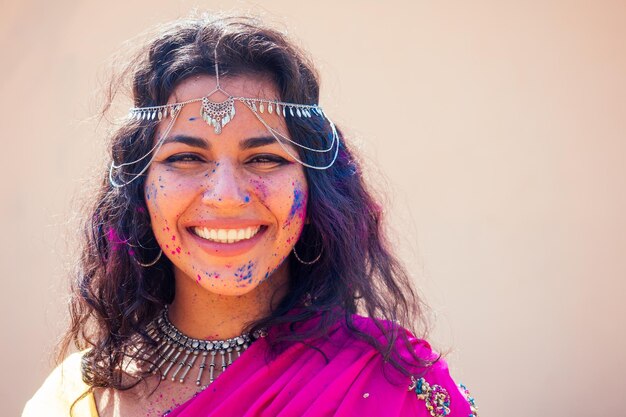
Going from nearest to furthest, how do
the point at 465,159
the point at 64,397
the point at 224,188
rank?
the point at 224,188
the point at 64,397
the point at 465,159

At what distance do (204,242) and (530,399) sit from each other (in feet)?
7.75

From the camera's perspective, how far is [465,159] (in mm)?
3965

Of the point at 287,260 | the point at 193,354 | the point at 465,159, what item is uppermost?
the point at 465,159

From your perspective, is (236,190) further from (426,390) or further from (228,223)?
(426,390)

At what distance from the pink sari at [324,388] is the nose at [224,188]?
416 mm

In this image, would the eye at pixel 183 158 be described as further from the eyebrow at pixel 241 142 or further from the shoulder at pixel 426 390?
the shoulder at pixel 426 390

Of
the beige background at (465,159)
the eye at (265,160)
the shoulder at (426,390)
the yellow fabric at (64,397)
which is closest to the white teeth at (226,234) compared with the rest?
the eye at (265,160)

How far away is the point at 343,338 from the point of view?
2188mm

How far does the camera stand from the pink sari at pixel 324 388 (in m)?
2.01

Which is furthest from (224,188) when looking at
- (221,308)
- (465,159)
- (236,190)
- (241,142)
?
(465,159)

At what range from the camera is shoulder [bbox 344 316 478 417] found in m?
2.05

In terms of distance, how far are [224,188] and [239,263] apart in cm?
21

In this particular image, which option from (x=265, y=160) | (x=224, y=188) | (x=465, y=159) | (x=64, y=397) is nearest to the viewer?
(x=224, y=188)

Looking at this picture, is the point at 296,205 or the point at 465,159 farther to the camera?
the point at 465,159
